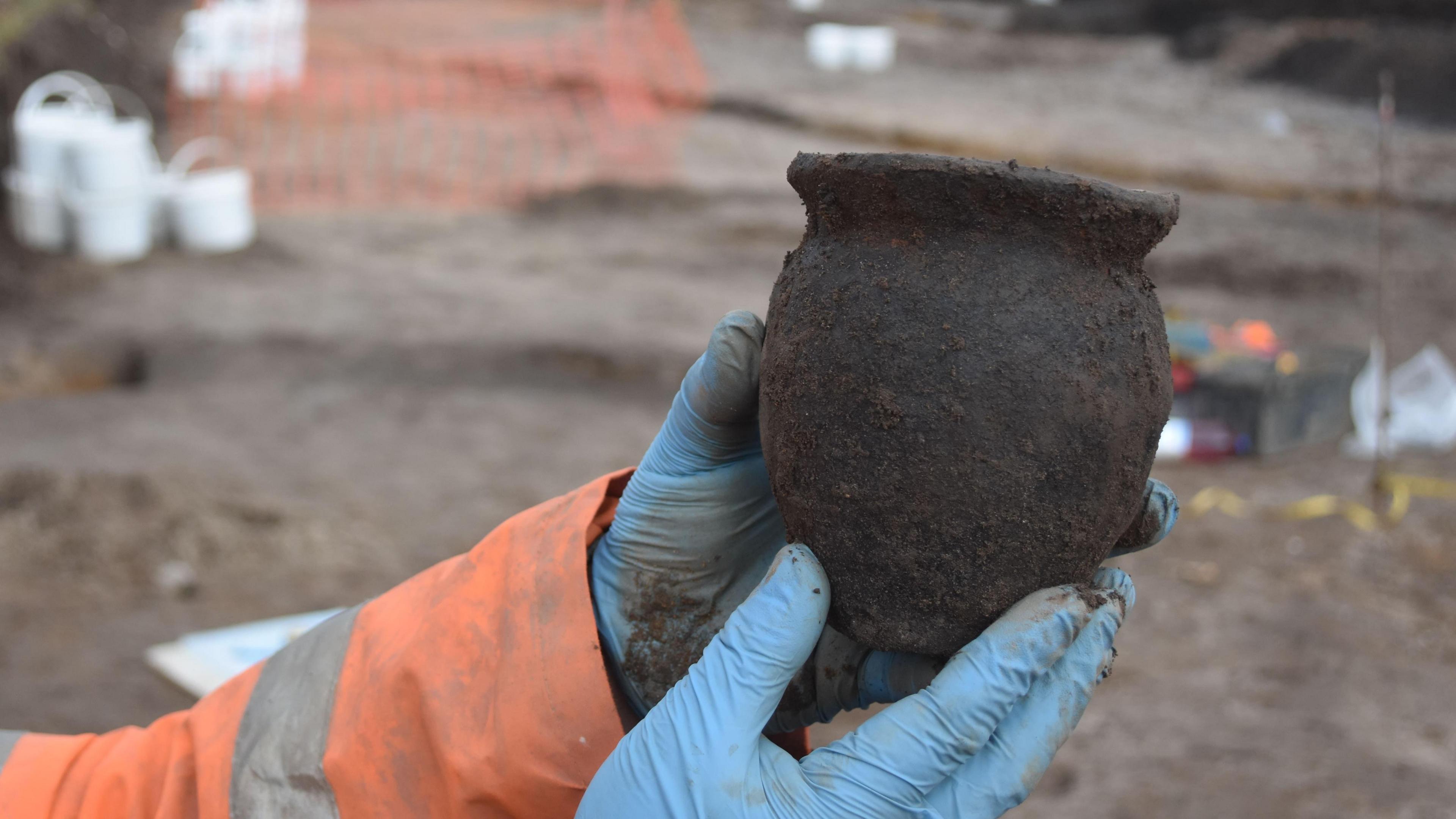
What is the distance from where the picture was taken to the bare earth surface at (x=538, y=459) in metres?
3.34

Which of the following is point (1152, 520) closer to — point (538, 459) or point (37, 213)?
point (538, 459)

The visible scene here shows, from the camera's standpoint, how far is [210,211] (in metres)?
7.74

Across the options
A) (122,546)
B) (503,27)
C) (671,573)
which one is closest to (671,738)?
(671,573)

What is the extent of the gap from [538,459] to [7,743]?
356 centimetres

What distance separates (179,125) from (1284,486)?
37.1 ft

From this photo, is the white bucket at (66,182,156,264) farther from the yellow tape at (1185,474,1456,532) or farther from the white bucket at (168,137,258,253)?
the yellow tape at (1185,474,1456,532)

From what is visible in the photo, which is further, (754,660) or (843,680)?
(843,680)

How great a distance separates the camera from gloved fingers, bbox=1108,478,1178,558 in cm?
176

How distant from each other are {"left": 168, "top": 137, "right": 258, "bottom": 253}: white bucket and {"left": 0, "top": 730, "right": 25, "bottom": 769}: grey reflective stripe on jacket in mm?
6798

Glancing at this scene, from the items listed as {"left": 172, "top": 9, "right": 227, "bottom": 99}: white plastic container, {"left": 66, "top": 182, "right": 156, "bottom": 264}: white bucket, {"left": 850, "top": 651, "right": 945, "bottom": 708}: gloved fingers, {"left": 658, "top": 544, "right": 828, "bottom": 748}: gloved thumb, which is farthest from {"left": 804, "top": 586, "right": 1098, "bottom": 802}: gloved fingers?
{"left": 172, "top": 9, "right": 227, "bottom": 99}: white plastic container

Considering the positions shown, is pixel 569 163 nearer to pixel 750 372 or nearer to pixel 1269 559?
pixel 1269 559

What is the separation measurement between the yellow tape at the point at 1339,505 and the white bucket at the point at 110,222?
7.10m

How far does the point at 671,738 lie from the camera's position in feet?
4.49

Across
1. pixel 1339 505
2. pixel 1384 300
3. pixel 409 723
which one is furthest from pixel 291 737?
pixel 1384 300
